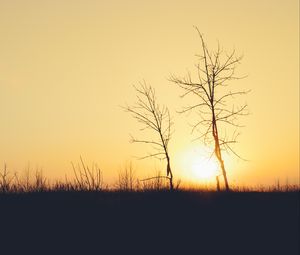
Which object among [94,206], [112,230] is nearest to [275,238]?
[112,230]

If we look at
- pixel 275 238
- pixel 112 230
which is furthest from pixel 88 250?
pixel 275 238

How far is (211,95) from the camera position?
2109cm

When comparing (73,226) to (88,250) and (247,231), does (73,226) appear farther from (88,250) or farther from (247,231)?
(247,231)

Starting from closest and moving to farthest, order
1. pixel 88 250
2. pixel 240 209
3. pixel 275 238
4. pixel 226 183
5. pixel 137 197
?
pixel 88 250, pixel 275 238, pixel 240 209, pixel 137 197, pixel 226 183

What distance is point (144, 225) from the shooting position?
450 inches

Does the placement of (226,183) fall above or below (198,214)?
above

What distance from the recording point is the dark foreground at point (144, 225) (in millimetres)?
10500

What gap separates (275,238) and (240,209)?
181 centimetres

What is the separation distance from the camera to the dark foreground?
1050 centimetres

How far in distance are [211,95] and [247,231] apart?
10425mm

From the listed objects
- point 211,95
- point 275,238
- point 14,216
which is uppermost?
point 211,95

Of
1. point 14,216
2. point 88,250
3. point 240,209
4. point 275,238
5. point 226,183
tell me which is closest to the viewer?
point 88,250

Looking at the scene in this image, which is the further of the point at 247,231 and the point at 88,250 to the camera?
the point at 247,231

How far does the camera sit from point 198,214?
12.3 meters
